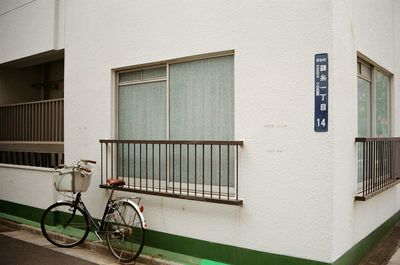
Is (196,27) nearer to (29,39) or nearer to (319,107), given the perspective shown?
(319,107)

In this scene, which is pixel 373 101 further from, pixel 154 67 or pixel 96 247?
pixel 96 247

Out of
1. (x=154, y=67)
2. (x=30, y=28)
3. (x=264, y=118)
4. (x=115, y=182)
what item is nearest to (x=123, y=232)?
(x=115, y=182)

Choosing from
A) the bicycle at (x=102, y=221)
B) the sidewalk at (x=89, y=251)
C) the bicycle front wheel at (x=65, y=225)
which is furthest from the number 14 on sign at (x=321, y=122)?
the bicycle front wheel at (x=65, y=225)

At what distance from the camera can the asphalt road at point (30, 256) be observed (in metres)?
5.91

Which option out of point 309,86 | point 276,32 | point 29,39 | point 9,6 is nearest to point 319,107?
point 309,86

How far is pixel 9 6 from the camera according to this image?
941 cm

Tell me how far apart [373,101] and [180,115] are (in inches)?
134

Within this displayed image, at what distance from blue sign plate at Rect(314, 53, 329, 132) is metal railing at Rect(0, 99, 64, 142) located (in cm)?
567

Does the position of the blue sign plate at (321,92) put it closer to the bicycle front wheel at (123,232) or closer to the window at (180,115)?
the window at (180,115)

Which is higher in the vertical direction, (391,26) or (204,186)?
(391,26)

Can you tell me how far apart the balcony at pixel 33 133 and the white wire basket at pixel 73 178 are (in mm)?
1713

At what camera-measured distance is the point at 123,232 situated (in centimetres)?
597

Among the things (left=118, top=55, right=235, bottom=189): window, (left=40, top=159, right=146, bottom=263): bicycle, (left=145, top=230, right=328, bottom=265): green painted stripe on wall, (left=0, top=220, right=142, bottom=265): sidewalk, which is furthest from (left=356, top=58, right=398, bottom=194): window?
(left=0, top=220, right=142, bottom=265): sidewalk

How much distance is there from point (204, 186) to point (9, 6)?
7.24m
